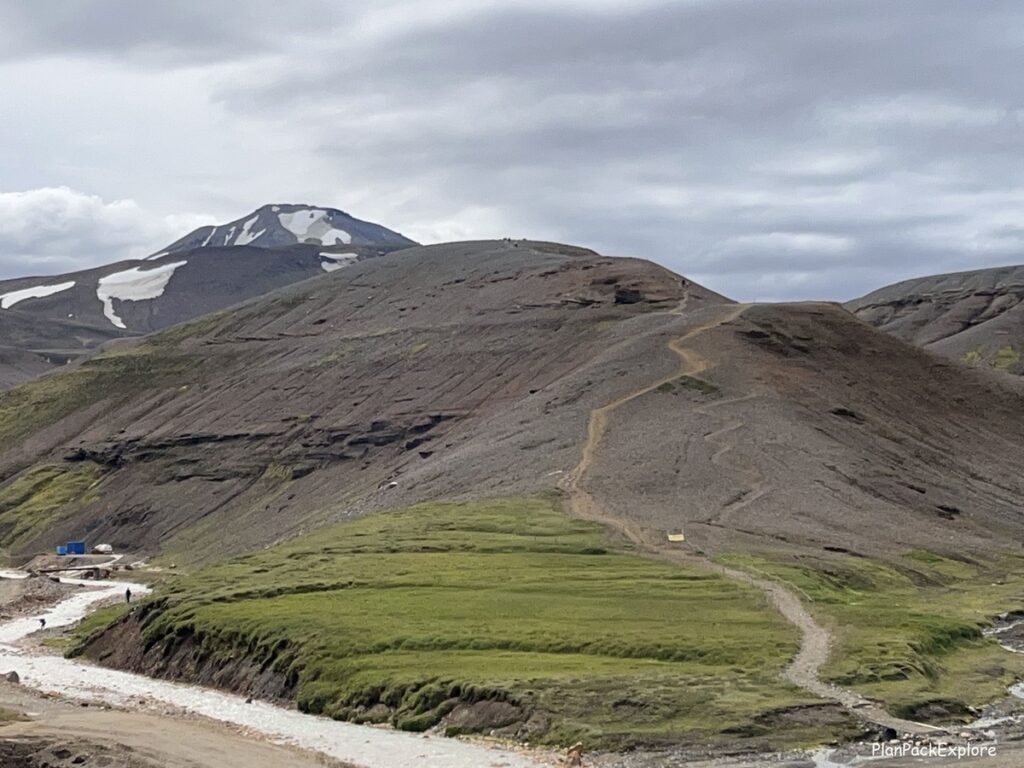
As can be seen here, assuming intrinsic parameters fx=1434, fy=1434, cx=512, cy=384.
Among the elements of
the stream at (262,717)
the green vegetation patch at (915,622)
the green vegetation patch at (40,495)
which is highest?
→ the green vegetation patch at (40,495)

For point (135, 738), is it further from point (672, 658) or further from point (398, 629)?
point (672, 658)

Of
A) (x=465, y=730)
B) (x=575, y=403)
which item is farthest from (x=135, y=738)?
(x=575, y=403)

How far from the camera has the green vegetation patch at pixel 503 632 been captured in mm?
58625

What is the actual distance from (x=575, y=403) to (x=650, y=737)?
8637 centimetres

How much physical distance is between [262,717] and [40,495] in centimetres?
11664

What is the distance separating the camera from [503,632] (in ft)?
239

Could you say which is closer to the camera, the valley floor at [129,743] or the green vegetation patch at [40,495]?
the valley floor at [129,743]

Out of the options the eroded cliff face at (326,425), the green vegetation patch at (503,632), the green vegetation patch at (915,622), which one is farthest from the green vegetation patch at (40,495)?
Result: the green vegetation patch at (915,622)

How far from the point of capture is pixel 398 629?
74.5 meters

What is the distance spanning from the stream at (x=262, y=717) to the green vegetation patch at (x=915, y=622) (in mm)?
17518

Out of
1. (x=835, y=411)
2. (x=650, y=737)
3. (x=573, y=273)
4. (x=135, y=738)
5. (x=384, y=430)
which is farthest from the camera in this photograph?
(x=573, y=273)

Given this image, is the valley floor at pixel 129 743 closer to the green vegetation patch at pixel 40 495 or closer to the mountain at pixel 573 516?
the mountain at pixel 573 516

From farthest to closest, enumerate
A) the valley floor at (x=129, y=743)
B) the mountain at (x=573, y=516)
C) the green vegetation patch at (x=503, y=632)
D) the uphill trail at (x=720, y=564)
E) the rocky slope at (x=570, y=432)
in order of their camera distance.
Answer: the rocky slope at (x=570, y=432), the mountain at (x=573, y=516), the uphill trail at (x=720, y=564), the green vegetation patch at (x=503, y=632), the valley floor at (x=129, y=743)

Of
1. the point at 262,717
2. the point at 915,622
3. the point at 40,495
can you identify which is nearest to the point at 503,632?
the point at 262,717
